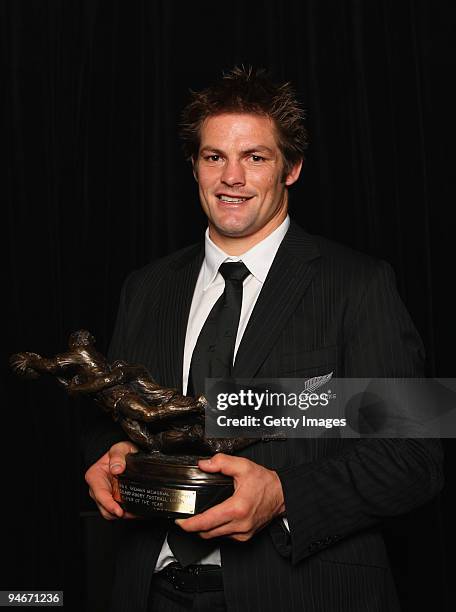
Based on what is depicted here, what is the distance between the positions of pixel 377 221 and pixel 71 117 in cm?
107

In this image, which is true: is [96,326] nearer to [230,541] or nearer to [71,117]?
[71,117]

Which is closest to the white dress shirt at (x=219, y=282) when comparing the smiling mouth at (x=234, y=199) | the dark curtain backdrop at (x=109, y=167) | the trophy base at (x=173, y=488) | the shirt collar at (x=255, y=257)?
the shirt collar at (x=255, y=257)

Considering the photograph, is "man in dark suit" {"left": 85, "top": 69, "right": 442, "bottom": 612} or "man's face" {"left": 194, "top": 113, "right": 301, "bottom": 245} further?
"man's face" {"left": 194, "top": 113, "right": 301, "bottom": 245}

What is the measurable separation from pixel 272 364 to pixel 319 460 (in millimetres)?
215

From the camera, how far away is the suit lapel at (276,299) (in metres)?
1.74

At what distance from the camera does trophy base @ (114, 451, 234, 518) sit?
148cm

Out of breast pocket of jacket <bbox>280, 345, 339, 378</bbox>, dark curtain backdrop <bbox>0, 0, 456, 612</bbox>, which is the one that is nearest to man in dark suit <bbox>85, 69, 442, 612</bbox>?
breast pocket of jacket <bbox>280, 345, 339, 378</bbox>

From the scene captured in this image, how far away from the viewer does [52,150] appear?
2.98m

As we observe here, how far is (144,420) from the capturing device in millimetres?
1566

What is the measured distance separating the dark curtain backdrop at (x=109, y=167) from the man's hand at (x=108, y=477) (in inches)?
45.8

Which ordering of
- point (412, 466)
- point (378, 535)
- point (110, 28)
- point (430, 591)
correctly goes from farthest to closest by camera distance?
point (110, 28) < point (430, 591) < point (378, 535) < point (412, 466)

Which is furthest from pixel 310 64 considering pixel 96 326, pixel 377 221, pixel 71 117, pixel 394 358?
pixel 394 358

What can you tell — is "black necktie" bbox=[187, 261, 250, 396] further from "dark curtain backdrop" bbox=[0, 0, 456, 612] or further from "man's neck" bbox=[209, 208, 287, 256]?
"dark curtain backdrop" bbox=[0, 0, 456, 612]

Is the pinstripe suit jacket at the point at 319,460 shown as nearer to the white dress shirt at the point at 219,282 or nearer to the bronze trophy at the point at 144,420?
the white dress shirt at the point at 219,282
